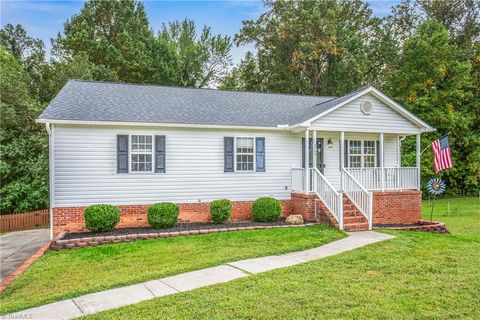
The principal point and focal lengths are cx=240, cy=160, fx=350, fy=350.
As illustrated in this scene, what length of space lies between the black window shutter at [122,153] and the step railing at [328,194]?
619 centimetres

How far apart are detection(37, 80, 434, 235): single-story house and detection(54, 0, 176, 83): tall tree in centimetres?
1357

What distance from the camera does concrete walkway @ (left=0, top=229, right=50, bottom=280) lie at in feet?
27.1

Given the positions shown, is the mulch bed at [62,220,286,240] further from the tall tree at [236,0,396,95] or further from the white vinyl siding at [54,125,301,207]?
the tall tree at [236,0,396,95]

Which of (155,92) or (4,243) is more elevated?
(155,92)

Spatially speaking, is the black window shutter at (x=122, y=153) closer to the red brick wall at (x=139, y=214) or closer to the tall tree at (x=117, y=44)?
the red brick wall at (x=139, y=214)

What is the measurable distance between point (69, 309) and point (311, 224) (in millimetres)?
7857

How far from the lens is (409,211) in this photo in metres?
12.4

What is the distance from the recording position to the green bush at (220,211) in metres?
11.4

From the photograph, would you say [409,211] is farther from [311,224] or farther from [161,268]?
[161,268]

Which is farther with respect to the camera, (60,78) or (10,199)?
(60,78)

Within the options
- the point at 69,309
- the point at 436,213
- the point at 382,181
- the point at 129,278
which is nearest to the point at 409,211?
the point at 382,181

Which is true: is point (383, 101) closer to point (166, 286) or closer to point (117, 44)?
point (166, 286)

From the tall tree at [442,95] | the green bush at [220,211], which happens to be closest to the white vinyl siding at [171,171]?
the green bush at [220,211]

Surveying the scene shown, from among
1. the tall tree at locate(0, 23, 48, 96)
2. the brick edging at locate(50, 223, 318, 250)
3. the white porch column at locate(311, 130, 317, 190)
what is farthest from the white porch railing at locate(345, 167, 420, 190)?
the tall tree at locate(0, 23, 48, 96)
